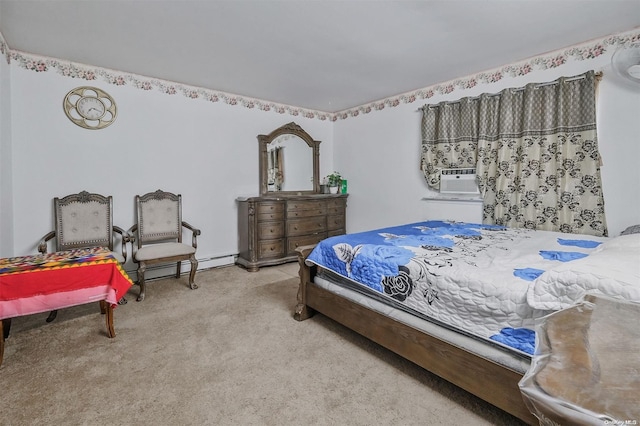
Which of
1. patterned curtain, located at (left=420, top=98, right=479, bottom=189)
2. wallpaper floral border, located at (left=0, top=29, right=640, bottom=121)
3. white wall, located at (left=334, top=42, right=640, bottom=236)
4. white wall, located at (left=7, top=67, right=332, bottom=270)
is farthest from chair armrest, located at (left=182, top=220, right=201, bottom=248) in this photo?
patterned curtain, located at (left=420, top=98, right=479, bottom=189)

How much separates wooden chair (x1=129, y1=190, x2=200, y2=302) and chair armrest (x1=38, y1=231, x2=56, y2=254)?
670 mm

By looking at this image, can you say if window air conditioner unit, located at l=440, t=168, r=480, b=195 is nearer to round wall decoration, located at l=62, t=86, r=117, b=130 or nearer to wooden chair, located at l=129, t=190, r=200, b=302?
wooden chair, located at l=129, t=190, r=200, b=302

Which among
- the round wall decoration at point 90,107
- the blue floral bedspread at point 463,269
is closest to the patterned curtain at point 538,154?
the blue floral bedspread at point 463,269

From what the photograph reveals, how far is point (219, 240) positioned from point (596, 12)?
4392 mm

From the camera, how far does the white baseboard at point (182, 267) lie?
12.1ft

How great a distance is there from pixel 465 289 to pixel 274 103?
13.0 feet

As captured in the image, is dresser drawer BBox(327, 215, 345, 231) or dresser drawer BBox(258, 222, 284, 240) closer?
dresser drawer BBox(258, 222, 284, 240)

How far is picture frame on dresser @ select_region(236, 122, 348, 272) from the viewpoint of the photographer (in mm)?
4125

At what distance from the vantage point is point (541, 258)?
1.82m

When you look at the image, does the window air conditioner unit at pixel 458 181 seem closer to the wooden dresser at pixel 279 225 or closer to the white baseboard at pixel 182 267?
the wooden dresser at pixel 279 225

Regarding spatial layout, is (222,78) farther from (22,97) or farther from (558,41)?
(558,41)

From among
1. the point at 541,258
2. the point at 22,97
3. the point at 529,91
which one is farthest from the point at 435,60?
the point at 22,97

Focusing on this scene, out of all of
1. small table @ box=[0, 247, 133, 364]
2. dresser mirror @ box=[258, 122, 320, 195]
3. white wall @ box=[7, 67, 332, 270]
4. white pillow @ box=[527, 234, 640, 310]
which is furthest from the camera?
dresser mirror @ box=[258, 122, 320, 195]

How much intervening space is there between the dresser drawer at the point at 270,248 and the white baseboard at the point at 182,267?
521 millimetres
